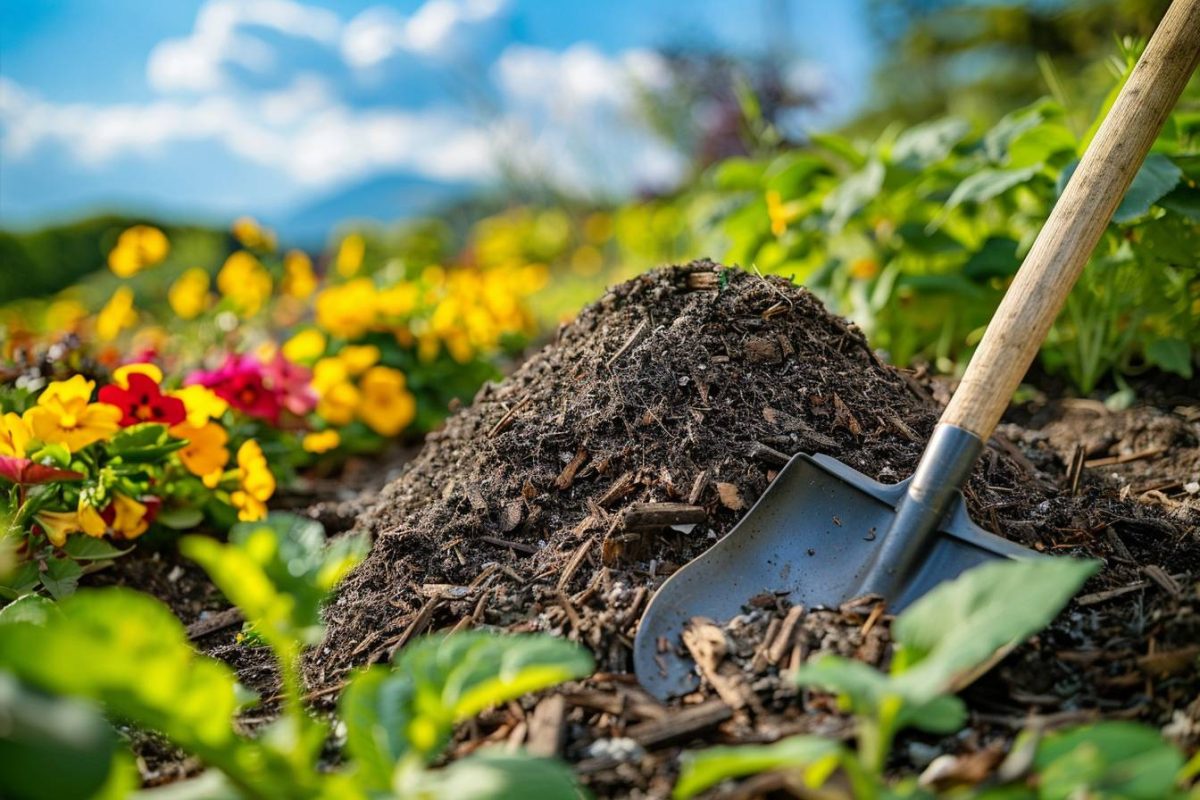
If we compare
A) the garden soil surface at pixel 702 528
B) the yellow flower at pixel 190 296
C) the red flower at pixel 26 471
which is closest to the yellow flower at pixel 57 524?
the red flower at pixel 26 471

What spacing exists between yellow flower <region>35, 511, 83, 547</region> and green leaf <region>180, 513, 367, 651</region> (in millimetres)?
1225

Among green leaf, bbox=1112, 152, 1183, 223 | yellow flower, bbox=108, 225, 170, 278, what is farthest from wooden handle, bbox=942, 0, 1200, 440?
yellow flower, bbox=108, 225, 170, 278

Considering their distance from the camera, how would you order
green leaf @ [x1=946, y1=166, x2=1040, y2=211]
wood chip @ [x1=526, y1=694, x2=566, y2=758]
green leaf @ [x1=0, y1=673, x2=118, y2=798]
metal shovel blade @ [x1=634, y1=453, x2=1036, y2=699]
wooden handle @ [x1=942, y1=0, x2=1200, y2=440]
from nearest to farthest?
green leaf @ [x1=0, y1=673, x2=118, y2=798] < wood chip @ [x1=526, y1=694, x2=566, y2=758] < metal shovel blade @ [x1=634, y1=453, x2=1036, y2=699] < wooden handle @ [x1=942, y1=0, x2=1200, y2=440] < green leaf @ [x1=946, y1=166, x2=1040, y2=211]

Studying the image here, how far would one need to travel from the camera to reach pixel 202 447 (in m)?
2.34

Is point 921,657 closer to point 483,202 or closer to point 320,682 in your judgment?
point 320,682

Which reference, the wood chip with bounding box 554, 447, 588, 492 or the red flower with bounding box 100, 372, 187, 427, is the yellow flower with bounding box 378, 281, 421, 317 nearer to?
the red flower with bounding box 100, 372, 187, 427

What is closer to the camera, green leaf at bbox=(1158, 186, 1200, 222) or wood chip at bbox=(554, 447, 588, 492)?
wood chip at bbox=(554, 447, 588, 492)

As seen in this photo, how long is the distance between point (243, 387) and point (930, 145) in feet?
8.41

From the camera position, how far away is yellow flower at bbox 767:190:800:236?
3.34 meters

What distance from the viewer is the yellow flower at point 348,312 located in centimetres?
371

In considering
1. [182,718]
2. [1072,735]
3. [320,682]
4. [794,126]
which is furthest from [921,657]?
[794,126]

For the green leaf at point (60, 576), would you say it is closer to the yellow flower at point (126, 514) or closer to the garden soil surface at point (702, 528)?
the yellow flower at point (126, 514)

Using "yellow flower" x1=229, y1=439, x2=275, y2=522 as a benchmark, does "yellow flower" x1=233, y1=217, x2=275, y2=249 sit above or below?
above

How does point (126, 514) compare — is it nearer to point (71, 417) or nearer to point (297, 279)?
point (71, 417)
